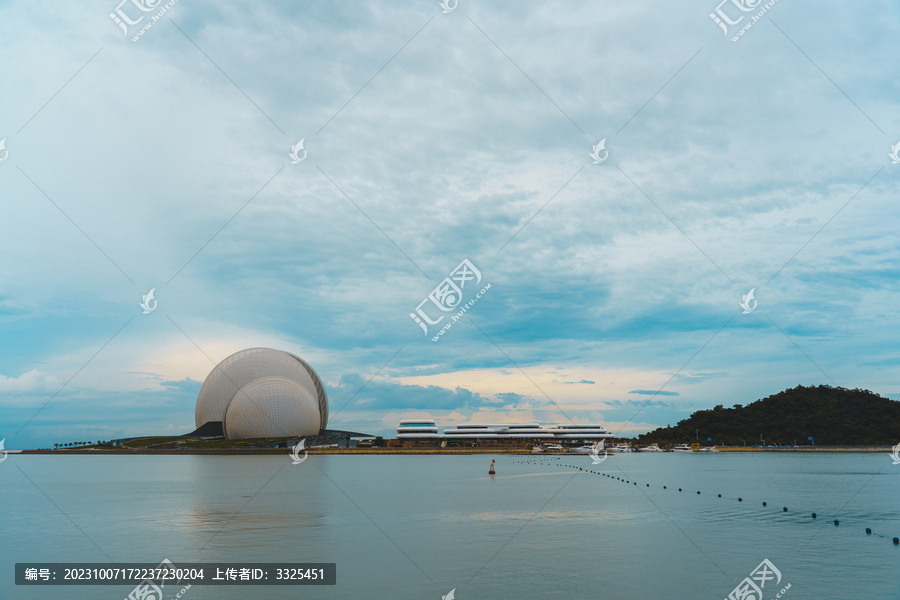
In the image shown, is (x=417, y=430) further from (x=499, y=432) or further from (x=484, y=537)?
(x=484, y=537)

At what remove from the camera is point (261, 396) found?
127312 mm

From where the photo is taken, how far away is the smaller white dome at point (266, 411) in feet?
417

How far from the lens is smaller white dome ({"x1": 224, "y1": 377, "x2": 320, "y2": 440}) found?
417ft

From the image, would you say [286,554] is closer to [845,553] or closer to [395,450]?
[845,553]

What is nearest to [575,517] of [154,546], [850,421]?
[154,546]

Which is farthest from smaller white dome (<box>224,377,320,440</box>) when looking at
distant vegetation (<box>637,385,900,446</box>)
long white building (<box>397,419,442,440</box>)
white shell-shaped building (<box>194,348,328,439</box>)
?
distant vegetation (<box>637,385,900,446</box>)

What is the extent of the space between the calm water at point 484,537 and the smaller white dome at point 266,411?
77823 mm

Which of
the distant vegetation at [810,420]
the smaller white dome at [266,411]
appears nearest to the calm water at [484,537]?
the smaller white dome at [266,411]

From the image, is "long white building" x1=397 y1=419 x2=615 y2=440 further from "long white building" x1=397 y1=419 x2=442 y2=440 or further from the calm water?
the calm water

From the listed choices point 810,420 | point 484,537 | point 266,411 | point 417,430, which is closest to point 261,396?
point 266,411

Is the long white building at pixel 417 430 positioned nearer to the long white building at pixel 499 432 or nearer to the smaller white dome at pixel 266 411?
the long white building at pixel 499 432

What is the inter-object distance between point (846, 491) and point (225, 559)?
48.4 metres

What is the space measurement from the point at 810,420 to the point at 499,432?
81973 millimetres

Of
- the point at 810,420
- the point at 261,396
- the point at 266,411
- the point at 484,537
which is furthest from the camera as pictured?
the point at 810,420
